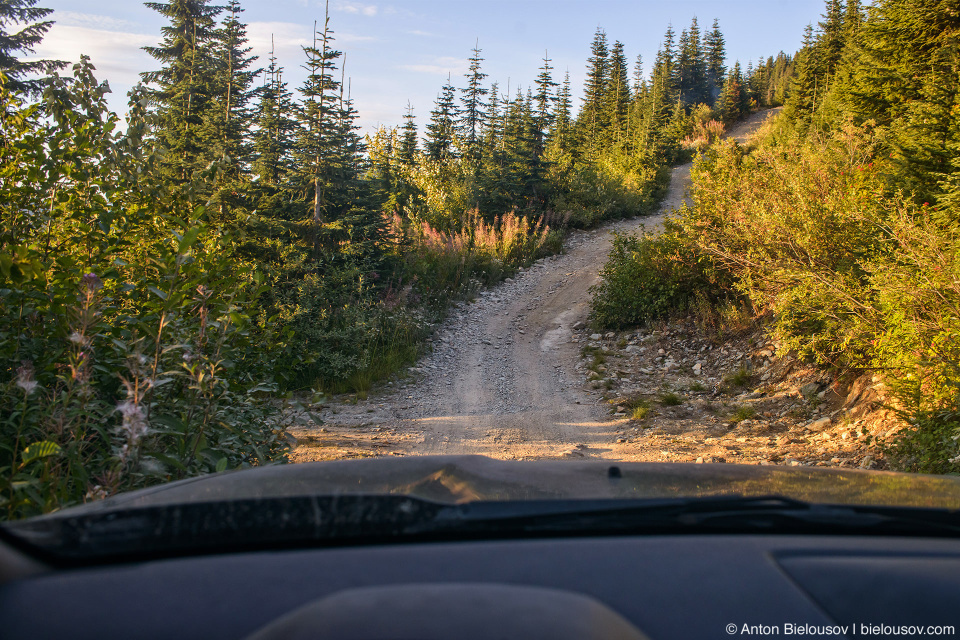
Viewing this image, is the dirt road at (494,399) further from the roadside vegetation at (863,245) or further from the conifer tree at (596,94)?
the conifer tree at (596,94)

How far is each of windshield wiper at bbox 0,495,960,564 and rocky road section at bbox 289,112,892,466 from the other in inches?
126

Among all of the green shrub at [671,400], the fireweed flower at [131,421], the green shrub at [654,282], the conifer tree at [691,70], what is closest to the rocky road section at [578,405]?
the green shrub at [671,400]

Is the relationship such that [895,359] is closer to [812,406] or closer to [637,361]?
[812,406]

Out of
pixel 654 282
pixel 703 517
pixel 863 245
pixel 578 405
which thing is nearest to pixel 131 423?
pixel 703 517

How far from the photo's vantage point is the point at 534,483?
1.77 m

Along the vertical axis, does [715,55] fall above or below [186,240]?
above

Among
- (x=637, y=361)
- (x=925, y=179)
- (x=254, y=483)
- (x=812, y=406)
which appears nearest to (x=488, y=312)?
(x=637, y=361)

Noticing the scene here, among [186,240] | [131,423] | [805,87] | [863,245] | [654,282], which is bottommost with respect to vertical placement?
[131,423]

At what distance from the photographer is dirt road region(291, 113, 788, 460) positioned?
282 inches

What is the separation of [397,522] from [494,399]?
830 centimetres

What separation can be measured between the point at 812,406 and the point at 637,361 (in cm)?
348

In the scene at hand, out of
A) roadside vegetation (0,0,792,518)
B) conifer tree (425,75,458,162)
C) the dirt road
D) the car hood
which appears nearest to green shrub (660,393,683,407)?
the dirt road

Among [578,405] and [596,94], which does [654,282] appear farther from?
[596,94]

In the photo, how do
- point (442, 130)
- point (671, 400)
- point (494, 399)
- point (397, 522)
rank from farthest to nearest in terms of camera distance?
point (442, 130) < point (494, 399) < point (671, 400) < point (397, 522)
